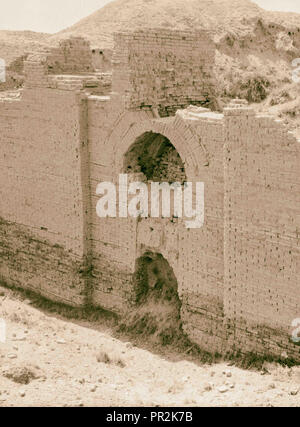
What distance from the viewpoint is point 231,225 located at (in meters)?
9.50

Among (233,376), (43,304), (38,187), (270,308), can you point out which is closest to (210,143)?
(270,308)

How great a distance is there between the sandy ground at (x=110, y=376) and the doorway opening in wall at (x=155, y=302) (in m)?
0.41

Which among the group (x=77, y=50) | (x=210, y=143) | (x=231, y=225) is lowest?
(x=231, y=225)

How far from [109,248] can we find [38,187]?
2.09 m

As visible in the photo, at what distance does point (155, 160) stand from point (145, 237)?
155cm

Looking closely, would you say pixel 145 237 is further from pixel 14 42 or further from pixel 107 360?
pixel 14 42

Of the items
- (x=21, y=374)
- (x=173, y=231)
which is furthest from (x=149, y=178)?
(x=21, y=374)

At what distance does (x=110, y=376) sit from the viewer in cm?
955

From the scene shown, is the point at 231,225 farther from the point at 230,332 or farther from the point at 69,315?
the point at 69,315

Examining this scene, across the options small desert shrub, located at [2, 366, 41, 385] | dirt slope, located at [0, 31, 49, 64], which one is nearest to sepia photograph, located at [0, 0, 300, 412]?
small desert shrub, located at [2, 366, 41, 385]

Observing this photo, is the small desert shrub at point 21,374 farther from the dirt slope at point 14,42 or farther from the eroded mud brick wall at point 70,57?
the dirt slope at point 14,42

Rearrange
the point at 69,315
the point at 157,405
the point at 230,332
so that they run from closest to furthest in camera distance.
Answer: the point at 157,405, the point at 230,332, the point at 69,315

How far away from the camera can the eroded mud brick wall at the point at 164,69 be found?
1082cm

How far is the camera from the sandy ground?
8.41 m
